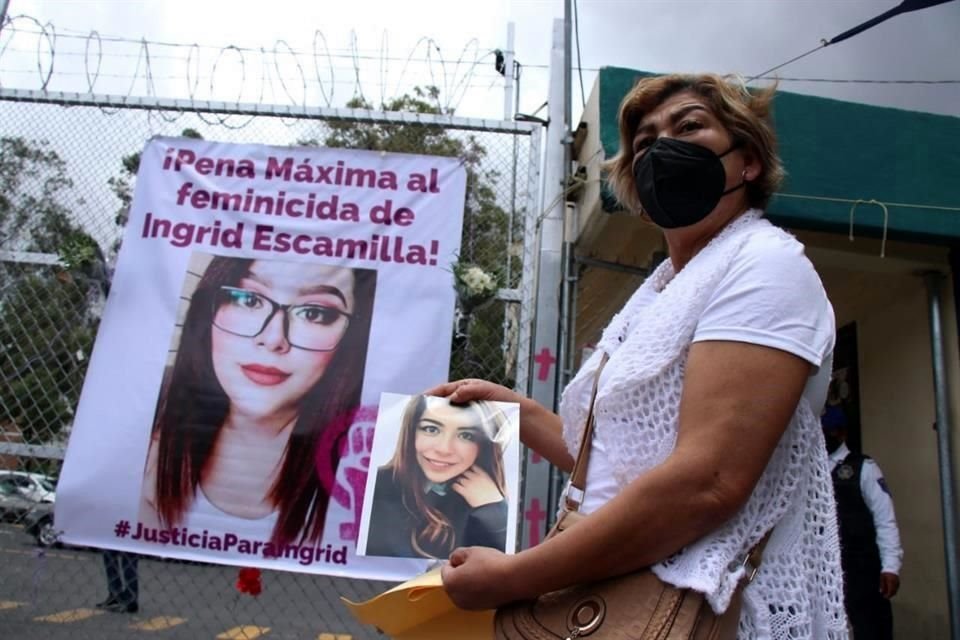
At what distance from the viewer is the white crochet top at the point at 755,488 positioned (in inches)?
39.8

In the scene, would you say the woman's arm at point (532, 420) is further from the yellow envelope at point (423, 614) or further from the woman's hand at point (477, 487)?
the yellow envelope at point (423, 614)

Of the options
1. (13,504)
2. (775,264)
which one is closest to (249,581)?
(13,504)

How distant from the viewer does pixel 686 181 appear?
131cm

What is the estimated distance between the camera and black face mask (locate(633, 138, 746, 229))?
4.31 feet

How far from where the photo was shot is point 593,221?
4.45 metres

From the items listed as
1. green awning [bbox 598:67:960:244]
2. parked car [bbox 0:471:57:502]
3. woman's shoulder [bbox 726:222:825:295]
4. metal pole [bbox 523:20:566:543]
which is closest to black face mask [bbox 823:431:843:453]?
green awning [bbox 598:67:960:244]

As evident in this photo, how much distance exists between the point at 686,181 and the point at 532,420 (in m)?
0.72

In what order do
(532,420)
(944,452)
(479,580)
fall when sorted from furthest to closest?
(944,452)
(532,420)
(479,580)

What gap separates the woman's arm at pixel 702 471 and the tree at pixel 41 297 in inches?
123

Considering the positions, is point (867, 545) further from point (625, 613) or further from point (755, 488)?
point (625, 613)

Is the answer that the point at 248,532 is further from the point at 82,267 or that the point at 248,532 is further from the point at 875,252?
the point at 875,252

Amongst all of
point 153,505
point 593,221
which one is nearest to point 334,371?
point 153,505

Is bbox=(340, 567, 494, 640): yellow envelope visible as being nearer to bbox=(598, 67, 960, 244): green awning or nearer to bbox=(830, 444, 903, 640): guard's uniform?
bbox=(598, 67, 960, 244): green awning

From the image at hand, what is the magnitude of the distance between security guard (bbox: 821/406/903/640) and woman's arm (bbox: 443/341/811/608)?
13.6ft
